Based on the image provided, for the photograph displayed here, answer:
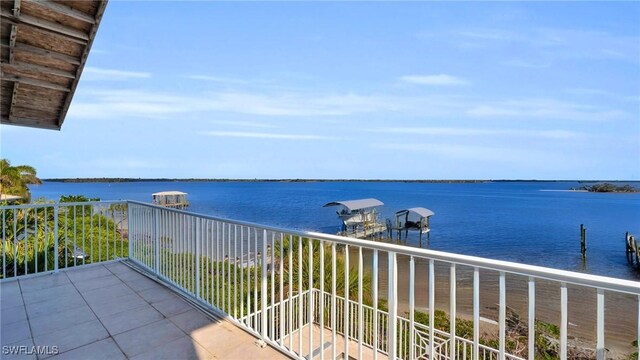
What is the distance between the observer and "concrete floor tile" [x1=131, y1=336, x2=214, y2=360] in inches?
91.6

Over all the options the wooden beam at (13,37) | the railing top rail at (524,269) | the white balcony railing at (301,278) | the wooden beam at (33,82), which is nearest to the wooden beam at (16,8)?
the wooden beam at (13,37)

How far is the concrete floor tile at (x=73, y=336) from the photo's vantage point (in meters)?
2.47

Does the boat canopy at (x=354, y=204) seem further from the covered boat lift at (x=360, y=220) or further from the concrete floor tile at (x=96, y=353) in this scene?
the concrete floor tile at (x=96, y=353)

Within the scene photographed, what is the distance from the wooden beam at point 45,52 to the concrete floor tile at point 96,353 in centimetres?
309

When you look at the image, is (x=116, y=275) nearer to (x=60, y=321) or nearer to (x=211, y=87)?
(x=60, y=321)

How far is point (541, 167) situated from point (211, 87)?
4482 centimetres

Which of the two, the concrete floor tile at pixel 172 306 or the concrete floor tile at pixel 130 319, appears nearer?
the concrete floor tile at pixel 130 319

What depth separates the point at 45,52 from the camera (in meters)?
3.53

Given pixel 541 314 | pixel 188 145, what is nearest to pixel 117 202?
pixel 541 314

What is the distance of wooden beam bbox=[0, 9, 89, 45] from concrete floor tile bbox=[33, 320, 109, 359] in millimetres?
2871

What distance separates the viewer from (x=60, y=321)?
9.32ft

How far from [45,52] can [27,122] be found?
6.24ft

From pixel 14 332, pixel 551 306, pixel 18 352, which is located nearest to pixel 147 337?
pixel 18 352

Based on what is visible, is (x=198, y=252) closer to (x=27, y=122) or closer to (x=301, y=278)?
(x=301, y=278)
